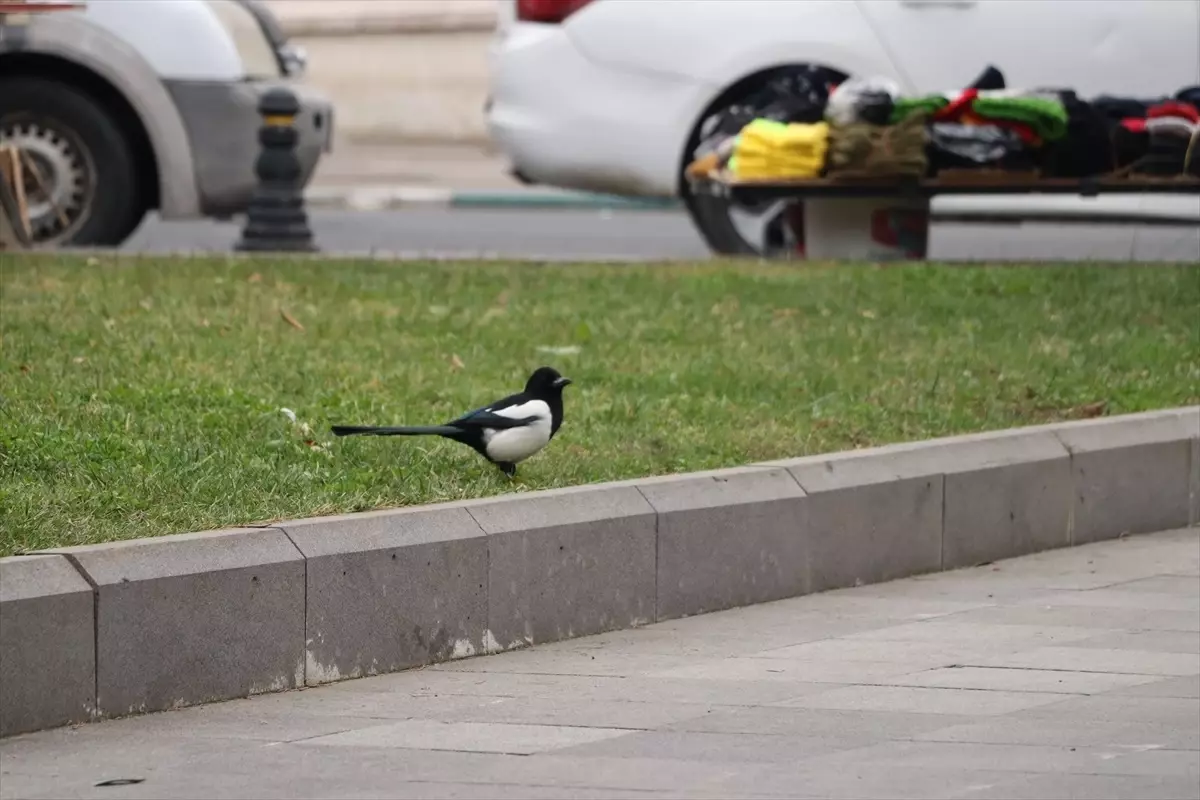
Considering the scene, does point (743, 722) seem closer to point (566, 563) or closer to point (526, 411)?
point (566, 563)

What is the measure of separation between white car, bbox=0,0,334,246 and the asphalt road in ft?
1.06

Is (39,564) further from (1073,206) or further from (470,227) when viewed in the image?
(470,227)

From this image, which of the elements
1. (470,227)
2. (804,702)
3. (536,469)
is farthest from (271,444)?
(470,227)

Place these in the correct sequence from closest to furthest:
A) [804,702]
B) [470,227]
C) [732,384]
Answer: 1. [804,702]
2. [732,384]
3. [470,227]

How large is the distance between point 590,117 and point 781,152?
1466 millimetres

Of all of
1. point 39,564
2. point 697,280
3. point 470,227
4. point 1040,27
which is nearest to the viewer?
point 39,564

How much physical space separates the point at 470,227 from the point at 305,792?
1452 centimetres

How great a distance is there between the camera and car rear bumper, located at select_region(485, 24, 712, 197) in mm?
12656

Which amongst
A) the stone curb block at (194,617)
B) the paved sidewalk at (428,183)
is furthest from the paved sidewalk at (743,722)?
the paved sidewalk at (428,183)

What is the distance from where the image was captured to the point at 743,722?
5086 mm

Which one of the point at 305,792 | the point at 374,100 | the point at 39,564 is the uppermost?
the point at 39,564

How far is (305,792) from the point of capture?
447 centimetres

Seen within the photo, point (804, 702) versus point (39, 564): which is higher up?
point (39, 564)

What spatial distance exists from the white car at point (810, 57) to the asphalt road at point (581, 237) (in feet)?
2.03
